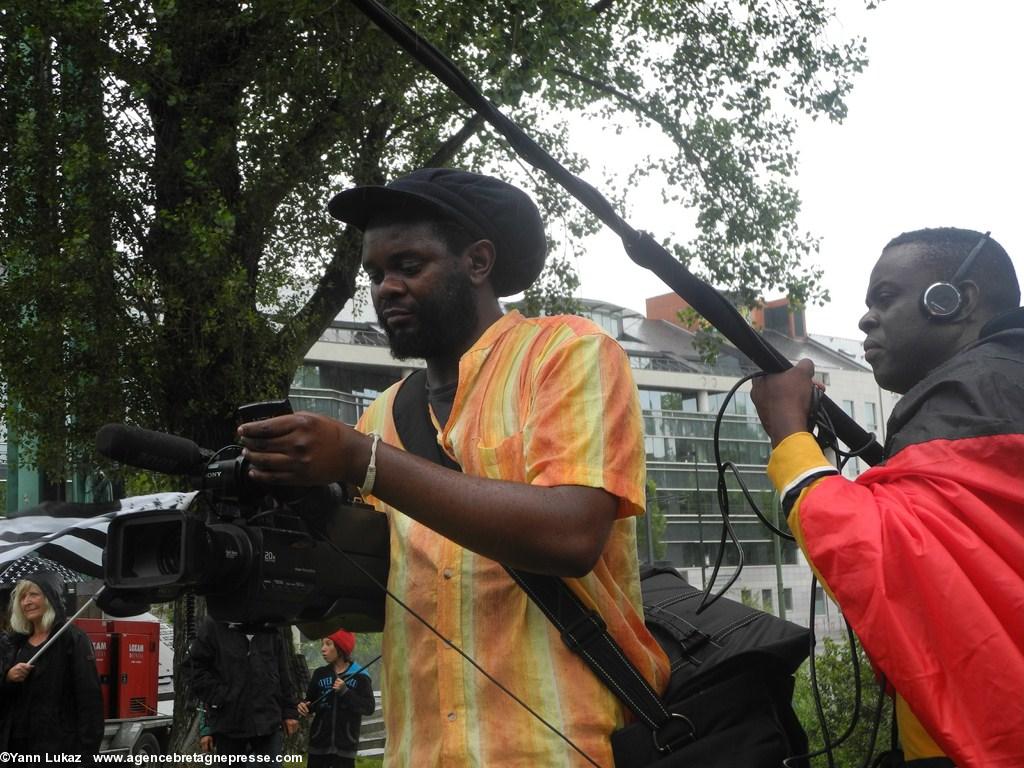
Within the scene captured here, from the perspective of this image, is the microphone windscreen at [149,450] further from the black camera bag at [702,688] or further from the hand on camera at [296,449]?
the black camera bag at [702,688]

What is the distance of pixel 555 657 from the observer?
6.89ft

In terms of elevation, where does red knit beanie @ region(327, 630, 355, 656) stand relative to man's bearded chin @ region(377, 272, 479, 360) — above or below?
below

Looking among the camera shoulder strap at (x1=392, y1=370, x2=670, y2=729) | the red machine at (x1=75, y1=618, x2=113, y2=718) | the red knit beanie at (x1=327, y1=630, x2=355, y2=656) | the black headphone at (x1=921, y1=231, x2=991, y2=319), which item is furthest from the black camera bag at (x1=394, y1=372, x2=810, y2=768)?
the red machine at (x1=75, y1=618, x2=113, y2=718)

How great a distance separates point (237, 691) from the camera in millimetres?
9422

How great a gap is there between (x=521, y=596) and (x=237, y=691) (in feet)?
25.7

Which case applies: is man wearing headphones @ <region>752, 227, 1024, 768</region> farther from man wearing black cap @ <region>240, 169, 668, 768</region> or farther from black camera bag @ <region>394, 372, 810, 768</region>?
man wearing black cap @ <region>240, 169, 668, 768</region>

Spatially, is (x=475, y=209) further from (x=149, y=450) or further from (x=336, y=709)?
(x=336, y=709)

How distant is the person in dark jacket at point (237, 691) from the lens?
9367mm

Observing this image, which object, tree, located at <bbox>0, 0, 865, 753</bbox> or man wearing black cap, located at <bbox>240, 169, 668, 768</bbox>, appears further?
tree, located at <bbox>0, 0, 865, 753</bbox>

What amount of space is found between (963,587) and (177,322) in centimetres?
1009

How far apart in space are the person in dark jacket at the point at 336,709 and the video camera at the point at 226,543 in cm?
827

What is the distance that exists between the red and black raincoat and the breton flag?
7.14m

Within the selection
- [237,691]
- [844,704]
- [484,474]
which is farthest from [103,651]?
[484,474]

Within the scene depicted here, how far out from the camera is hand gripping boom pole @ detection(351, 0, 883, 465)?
1.77 m
